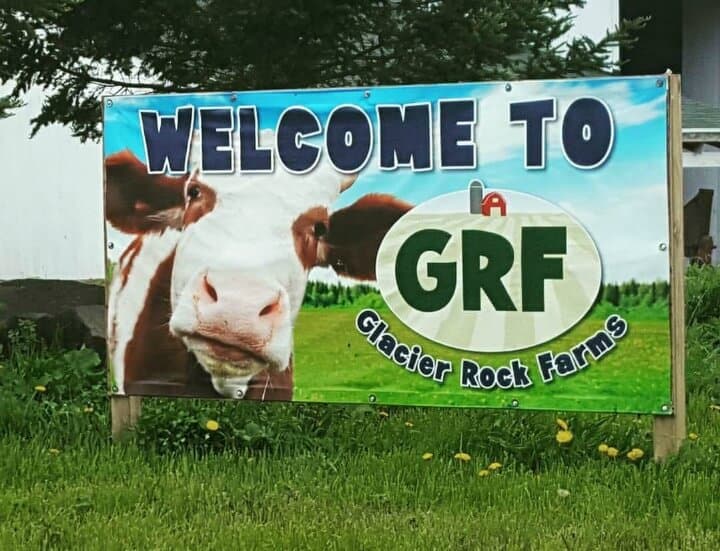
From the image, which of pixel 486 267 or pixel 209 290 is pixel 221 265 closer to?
pixel 209 290

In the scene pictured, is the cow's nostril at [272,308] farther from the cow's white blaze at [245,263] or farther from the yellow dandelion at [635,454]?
the yellow dandelion at [635,454]

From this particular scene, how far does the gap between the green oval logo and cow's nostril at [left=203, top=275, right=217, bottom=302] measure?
837 mm

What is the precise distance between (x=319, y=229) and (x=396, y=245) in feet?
1.31

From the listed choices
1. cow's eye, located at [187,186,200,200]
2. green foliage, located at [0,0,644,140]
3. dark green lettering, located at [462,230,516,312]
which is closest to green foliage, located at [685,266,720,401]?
green foliage, located at [0,0,644,140]

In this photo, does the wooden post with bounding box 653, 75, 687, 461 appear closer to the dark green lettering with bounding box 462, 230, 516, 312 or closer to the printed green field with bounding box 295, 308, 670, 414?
the printed green field with bounding box 295, 308, 670, 414

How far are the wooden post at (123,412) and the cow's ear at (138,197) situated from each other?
34.2 inches

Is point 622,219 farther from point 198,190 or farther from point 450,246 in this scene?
point 198,190

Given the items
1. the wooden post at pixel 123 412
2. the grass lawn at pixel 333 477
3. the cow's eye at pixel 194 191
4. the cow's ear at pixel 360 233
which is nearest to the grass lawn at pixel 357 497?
the grass lawn at pixel 333 477

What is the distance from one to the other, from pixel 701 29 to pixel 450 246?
1671 centimetres

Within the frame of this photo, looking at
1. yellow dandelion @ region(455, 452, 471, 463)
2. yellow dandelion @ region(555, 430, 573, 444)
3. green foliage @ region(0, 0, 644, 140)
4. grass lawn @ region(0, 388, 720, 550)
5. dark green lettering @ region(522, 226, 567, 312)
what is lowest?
grass lawn @ region(0, 388, 720, 550)

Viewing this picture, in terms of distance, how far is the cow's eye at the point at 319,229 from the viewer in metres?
5.38

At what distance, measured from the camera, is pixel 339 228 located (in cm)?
536

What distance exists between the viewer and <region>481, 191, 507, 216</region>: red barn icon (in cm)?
512

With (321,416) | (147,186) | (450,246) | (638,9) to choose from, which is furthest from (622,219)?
(638,9)
